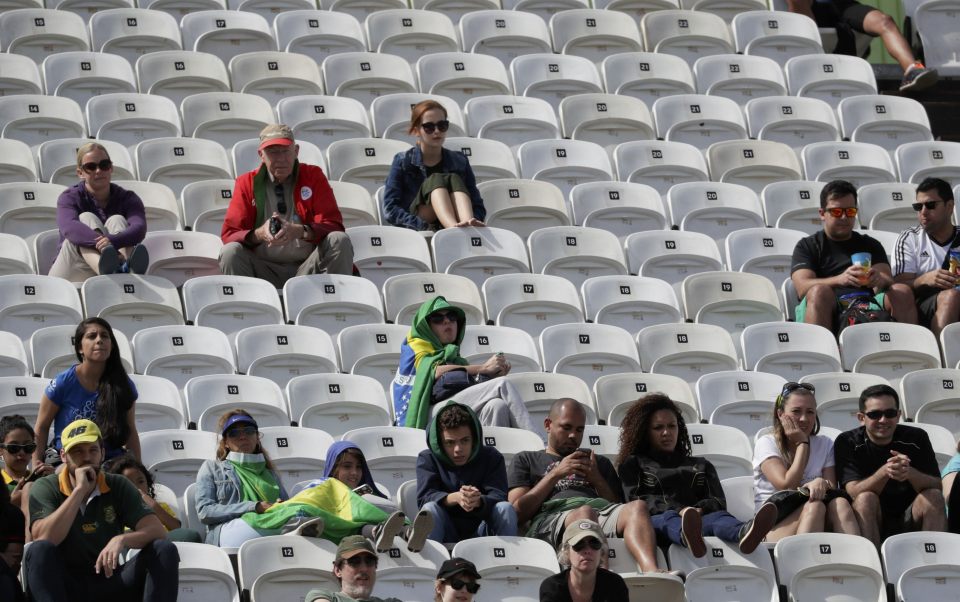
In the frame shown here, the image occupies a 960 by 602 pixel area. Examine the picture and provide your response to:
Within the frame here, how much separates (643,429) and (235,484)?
175 centimetres

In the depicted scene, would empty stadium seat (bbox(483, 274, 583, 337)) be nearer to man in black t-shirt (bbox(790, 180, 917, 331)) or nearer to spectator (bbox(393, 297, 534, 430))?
spectator (bbox(393, 297, 534, 430))

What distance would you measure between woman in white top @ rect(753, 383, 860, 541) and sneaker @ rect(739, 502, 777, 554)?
40 cm

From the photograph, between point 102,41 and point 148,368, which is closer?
point 148,368

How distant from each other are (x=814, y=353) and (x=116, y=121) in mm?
4170

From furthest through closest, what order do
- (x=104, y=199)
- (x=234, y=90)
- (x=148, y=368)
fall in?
1. (x=234, y=90)
2. (x=104, y=199)
3. (x=148, y=368)

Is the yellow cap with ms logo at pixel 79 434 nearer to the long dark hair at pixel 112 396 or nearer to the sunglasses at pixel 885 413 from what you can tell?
the long dark hair at pixel 112 396

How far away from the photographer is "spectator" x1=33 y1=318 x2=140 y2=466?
800 centimetres

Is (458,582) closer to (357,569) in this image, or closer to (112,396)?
(357,569)

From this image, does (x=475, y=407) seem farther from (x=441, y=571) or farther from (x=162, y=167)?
(x=162, y=167)

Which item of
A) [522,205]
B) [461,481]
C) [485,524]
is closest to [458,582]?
[485,524]

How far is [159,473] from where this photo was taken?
828cm

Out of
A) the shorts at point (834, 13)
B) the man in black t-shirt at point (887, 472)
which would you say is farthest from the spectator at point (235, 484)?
the shorts at point (834, 13)

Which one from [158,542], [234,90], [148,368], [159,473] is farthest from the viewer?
[234,90]

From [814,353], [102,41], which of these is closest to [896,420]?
[814,353]
